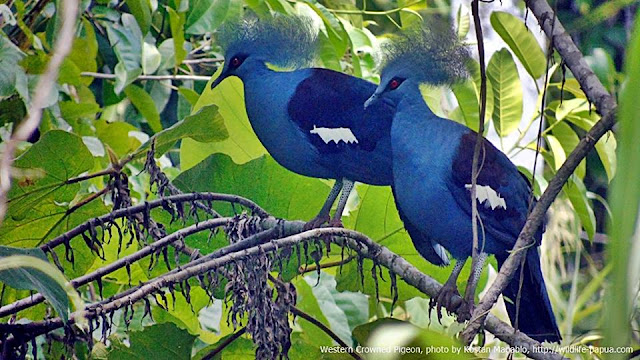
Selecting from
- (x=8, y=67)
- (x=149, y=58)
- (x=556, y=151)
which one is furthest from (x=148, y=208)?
(x=556, y=151)

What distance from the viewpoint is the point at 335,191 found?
1.03 metres

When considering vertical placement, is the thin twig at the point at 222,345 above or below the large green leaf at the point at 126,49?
below

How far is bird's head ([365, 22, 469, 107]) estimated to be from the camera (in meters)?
0.98

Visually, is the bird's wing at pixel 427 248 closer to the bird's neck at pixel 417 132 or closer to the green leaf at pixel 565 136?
the bird's neck at pixel 417 132

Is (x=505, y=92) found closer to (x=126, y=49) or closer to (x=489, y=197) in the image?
(x=489, y=197)

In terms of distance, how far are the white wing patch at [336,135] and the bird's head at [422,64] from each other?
0.20 feet

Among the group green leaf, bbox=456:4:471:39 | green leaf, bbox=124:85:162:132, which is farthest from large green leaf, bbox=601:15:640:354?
green leaf, bbox=124:85:162:132

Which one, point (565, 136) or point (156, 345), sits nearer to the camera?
point (156, 345)

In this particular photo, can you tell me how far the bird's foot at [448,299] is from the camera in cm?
91

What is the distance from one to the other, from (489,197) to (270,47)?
42cm

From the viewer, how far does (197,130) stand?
975 mm

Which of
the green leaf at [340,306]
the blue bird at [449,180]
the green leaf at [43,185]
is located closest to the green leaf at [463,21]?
the blue bird at [449,180]

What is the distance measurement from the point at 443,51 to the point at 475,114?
0.15 meters

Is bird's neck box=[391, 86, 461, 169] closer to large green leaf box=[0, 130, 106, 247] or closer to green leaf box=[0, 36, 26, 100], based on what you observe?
large green leaf box=[0, 130, 106, 247]
